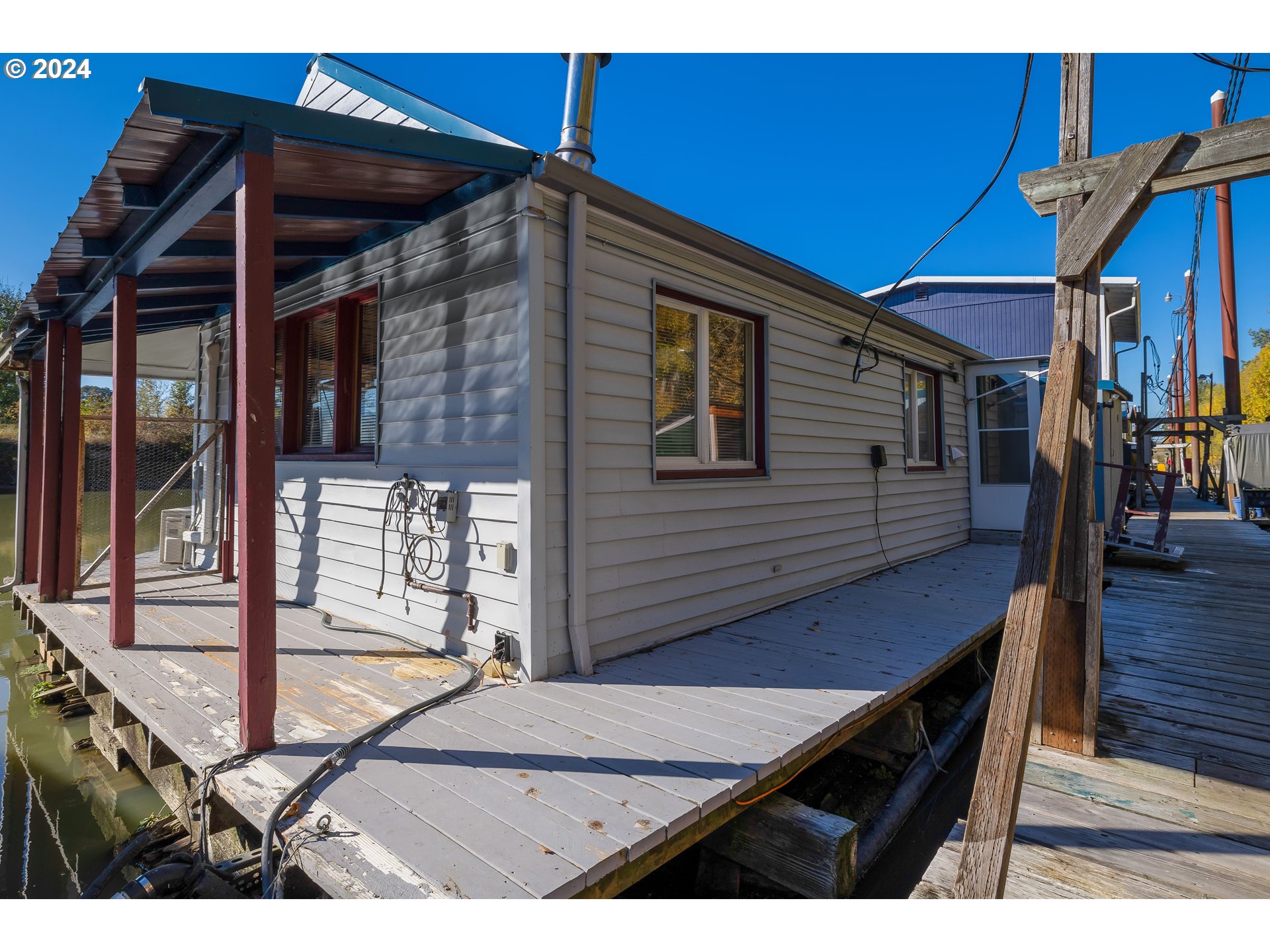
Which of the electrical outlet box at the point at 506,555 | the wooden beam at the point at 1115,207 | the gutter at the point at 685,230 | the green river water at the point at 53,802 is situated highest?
the gutter at the point at 685,230

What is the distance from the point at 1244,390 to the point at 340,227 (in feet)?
194

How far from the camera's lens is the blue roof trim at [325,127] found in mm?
2217

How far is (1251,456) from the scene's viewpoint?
1471cm

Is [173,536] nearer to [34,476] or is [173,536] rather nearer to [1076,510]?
[34,476]

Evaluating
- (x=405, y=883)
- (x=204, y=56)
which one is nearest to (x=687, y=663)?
(x=405, y=883)

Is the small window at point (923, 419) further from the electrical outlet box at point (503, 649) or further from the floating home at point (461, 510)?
the electrical outlet box at point (503, 649)

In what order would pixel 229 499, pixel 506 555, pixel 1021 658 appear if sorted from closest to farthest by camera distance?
pixel 1021 658 < pixel 506 555 < pixel 229 499

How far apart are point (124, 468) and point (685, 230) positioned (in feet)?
12.4

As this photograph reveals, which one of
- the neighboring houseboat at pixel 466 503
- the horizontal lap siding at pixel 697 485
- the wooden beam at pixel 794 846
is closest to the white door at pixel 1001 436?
the horizontal lap siding at pixel 697 485

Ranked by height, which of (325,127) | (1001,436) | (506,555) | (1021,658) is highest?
(325,127)

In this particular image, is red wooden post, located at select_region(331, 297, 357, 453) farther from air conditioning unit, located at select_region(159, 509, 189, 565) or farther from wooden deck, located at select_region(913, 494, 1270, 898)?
wooden deck, located at select_region(913, 494, 1270, 898)

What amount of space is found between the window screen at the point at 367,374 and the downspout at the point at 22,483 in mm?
4098

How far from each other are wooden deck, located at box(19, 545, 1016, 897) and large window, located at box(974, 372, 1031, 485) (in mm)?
5171

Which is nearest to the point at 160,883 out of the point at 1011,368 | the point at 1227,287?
the point at 1011,368
